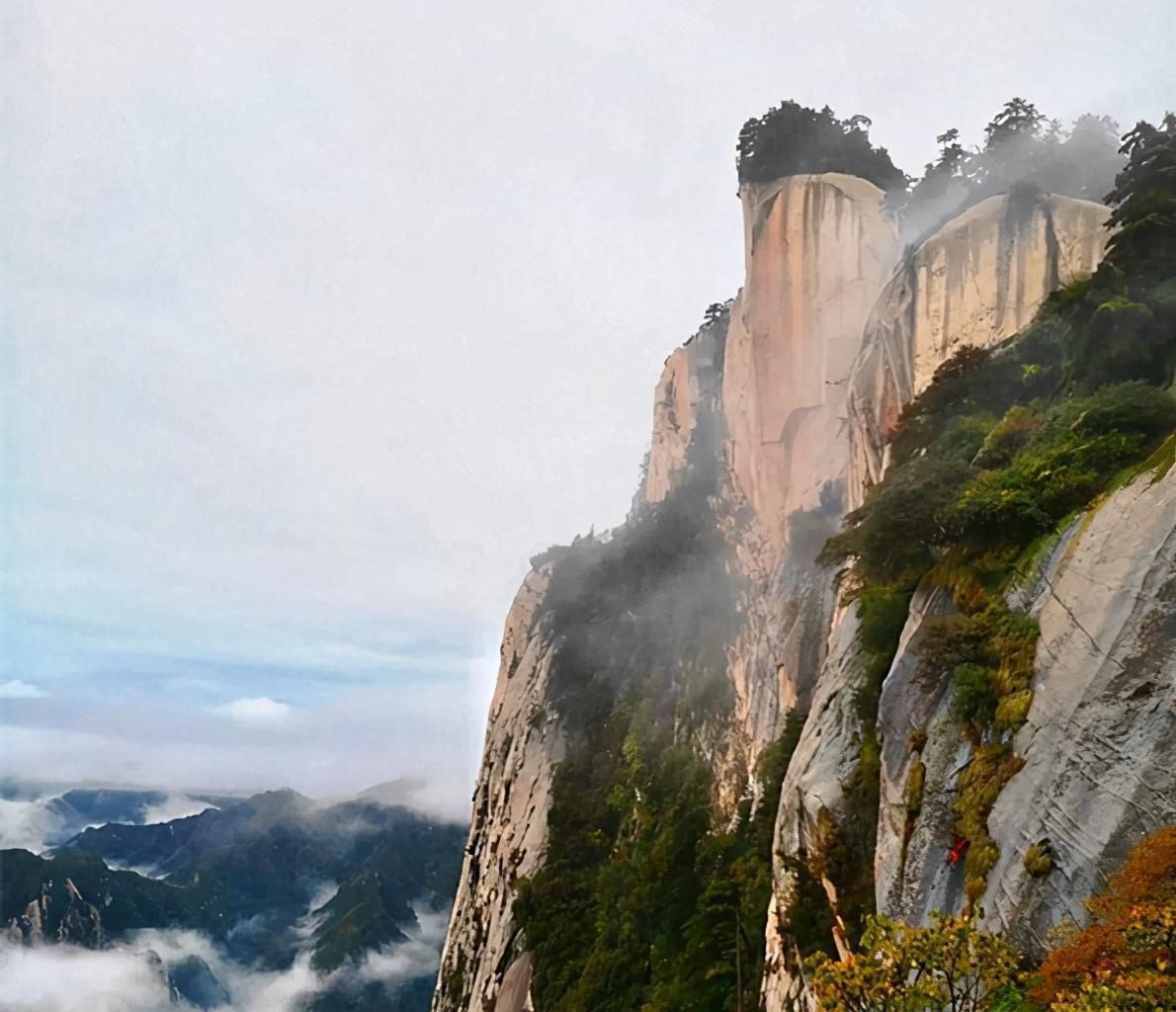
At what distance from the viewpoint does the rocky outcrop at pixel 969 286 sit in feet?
84.9

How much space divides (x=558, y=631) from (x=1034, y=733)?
1695 inches

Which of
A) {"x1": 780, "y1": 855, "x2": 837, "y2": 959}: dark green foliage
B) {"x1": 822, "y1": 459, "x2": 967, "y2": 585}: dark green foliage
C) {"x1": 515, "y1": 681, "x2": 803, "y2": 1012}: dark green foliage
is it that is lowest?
{"x1": 515, "y1": 681, "x2": 803, "y2": 1012}: dark green foliage

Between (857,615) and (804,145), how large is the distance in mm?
32591

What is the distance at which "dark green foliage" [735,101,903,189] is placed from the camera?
1689 inches

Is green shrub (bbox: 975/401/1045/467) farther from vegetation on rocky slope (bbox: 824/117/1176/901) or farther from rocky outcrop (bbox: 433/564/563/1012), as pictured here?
rocky outcrop (bbox: 433/564/563/1012)

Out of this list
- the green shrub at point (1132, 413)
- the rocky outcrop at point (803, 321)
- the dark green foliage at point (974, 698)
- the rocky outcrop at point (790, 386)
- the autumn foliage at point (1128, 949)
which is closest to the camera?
the autumn foliage at point (1128, 949)

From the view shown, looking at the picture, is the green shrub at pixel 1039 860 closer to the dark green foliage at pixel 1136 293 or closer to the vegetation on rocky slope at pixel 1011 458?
the vegetation on rocky slope at pixel 1011 458

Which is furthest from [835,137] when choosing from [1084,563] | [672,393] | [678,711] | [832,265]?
[1084,563]

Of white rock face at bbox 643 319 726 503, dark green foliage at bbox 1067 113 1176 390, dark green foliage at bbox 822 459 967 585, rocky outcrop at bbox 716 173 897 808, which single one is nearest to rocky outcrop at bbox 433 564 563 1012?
white rock face at bbox 643 319 726 503

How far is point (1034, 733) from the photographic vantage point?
12188 mm

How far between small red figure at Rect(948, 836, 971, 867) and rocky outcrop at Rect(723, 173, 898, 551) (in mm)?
25954

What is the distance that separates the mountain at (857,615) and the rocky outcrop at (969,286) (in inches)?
4.9

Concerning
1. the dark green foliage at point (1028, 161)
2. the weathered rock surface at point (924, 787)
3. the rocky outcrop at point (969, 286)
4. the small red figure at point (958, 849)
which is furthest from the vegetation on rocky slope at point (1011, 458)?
the dark green foliage at point (1028, 161)

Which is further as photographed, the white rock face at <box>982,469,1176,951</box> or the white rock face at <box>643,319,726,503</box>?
the white rock face at <box>643,319,726,503</box>
